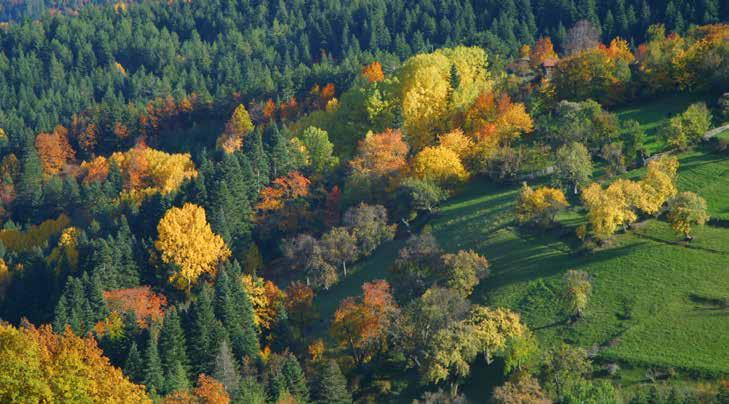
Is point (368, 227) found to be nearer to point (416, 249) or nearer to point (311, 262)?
point (311, 262)

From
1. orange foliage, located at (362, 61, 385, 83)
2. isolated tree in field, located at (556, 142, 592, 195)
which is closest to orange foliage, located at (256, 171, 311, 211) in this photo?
isolated tree in field, located at (556, 142, 592, 195)

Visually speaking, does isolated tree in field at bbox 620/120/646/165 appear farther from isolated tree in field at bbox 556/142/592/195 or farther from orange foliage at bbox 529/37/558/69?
orange foliage at bbox 529/37/558/69

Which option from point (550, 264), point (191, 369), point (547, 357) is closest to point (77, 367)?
point (191, 369)

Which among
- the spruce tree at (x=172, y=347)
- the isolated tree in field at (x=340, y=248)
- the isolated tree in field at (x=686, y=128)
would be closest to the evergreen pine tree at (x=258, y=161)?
the isolated tree in field at (x=340, y=248)

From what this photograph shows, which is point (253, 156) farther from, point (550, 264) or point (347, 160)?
point (550, 264)

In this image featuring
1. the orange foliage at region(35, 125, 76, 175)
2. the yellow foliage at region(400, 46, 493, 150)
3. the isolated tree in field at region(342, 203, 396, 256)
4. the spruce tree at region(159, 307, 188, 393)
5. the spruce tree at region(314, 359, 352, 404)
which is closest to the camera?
the spruce tree at region(314, 359, 352, 404)

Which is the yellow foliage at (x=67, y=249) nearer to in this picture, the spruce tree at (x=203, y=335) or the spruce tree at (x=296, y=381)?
the spruce tree at (x=203, y=335)
